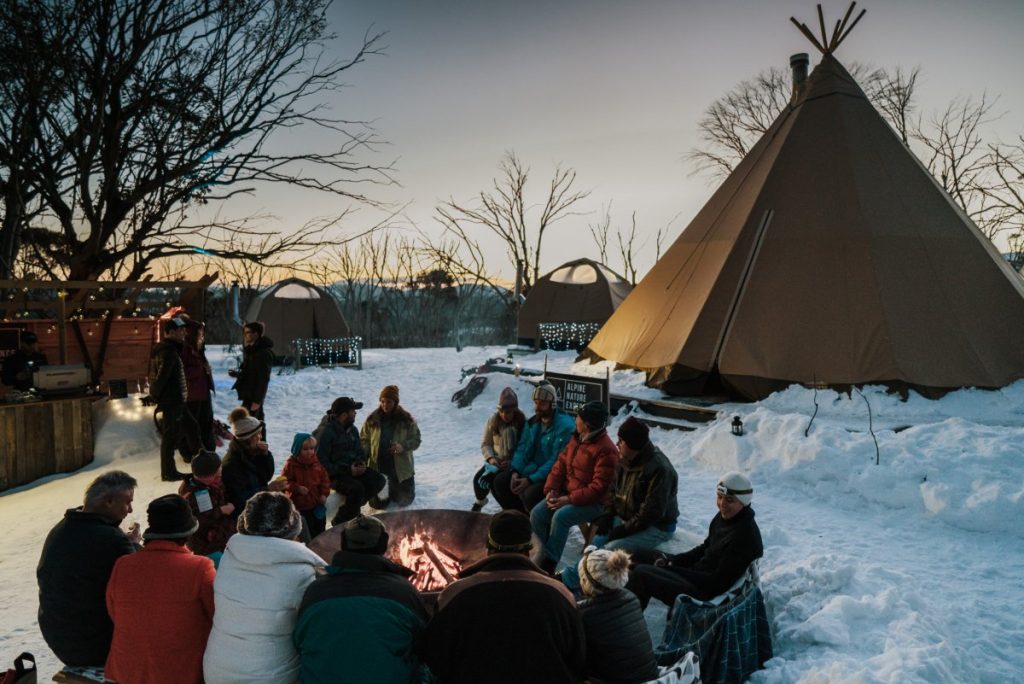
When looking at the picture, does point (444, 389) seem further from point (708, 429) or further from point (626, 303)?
point (708, 429)

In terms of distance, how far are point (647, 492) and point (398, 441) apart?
2940 mm

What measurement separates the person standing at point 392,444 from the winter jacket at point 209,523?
2.15 m

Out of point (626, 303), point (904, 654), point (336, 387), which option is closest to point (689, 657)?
point (904, 654)

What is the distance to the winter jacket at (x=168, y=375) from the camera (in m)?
7.31

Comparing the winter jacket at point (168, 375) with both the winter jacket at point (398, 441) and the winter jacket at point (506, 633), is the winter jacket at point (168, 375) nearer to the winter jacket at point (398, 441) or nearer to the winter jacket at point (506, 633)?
the winter jacket at point (398, 441)

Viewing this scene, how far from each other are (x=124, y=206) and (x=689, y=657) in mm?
10051

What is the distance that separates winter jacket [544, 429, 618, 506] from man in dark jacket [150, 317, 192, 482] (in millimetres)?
4791

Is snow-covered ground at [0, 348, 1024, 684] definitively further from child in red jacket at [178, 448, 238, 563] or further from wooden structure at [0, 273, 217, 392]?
child in red jacket at [178, 448, 238, 563]

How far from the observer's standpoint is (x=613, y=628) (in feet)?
9.49

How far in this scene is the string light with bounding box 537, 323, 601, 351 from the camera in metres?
20.2

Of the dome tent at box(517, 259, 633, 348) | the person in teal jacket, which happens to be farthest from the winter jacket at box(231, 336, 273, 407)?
the dome tent at box(517, 259, 633, 348)

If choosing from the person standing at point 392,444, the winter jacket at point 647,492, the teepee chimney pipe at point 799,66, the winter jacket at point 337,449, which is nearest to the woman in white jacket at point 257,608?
the winter jacket at point 647,492

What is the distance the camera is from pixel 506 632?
2.56m

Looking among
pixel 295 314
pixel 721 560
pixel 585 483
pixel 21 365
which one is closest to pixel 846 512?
pixel 585 483
